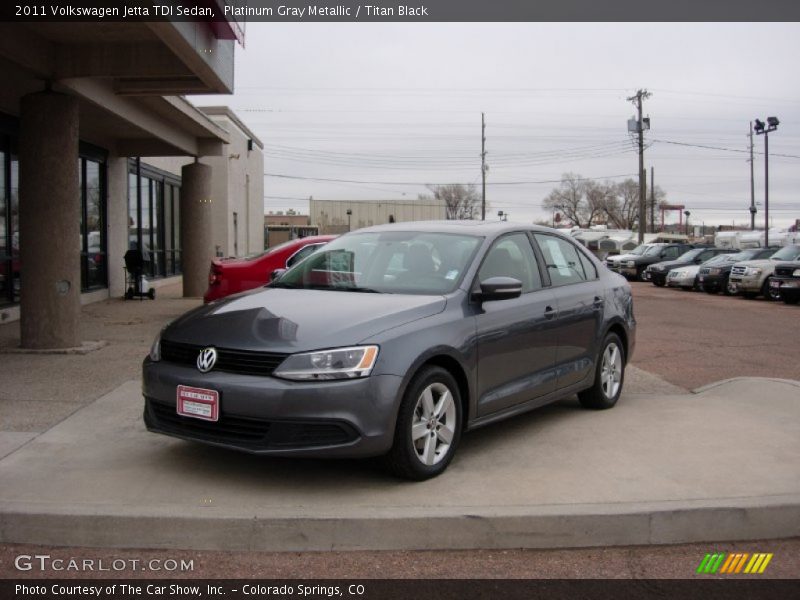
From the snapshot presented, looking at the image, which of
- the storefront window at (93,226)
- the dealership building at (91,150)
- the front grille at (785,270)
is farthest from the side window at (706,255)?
the storefront window at (93,226)

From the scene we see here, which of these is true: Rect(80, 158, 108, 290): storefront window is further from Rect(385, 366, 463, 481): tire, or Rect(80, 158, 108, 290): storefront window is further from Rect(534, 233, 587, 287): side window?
Rect(385, 366, 463, 481): tire

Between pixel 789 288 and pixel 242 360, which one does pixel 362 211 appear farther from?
pixel 242 360

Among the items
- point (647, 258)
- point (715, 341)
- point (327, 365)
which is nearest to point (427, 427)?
point (327, 365)

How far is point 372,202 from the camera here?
199 feet

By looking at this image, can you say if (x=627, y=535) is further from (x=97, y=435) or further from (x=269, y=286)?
(x=97, y=435)

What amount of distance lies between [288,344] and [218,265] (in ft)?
28.1

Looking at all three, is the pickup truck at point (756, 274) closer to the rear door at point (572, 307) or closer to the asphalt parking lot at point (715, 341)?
the asphalt parking lot at point (715, 341)

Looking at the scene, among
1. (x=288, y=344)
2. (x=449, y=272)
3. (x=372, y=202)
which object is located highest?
(x=372, y=202)

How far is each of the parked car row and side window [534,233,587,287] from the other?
15.7 m

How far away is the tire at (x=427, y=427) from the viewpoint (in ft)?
14.9

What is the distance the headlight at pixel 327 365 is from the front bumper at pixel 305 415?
4 centimetres

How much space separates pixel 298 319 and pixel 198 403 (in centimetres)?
75

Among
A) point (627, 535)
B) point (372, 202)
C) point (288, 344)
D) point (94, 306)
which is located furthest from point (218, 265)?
point (372, 202)
